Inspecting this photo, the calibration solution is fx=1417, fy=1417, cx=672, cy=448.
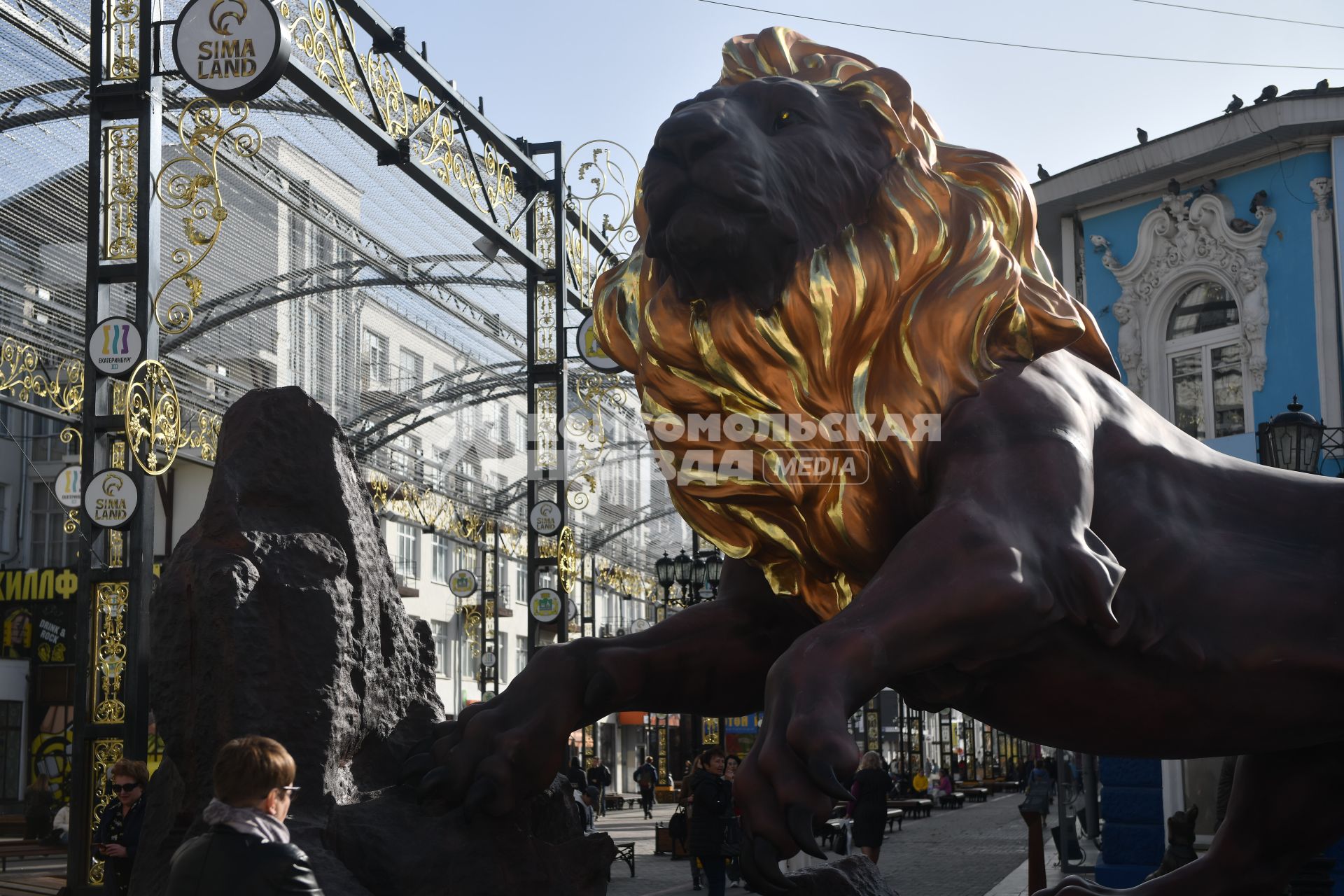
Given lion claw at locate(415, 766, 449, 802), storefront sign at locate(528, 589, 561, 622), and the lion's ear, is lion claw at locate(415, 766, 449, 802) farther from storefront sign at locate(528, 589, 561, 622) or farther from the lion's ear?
storefront sign at locate(528, 589, 561, 622)

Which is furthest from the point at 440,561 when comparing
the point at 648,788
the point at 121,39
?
the point at 121,39

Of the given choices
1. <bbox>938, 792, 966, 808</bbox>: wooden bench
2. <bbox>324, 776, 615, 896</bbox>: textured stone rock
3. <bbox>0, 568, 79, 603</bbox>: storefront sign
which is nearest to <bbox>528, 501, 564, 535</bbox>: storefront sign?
<bbox>0, 568, 79, 603</bbox>: storefront sign

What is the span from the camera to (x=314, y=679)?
99.1 inches

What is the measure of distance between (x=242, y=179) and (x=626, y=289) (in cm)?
1282

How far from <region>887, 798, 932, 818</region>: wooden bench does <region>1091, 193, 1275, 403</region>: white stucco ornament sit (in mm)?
14507

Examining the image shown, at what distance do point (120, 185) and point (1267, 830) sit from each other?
8559mm

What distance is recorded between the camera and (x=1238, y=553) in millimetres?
1989

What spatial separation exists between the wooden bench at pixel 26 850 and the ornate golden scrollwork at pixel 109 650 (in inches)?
202

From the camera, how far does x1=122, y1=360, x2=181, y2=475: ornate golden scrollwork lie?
29.4ft

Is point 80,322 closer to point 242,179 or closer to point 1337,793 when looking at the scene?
point 242,179

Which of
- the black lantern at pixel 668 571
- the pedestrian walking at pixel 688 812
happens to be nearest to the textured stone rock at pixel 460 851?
the pedestrian walking at pixel 688 812

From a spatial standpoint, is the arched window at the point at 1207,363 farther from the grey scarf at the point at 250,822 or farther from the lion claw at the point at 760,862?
the lion claw at the point at 760,862

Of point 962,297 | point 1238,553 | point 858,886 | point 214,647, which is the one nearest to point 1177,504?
point 1238,553

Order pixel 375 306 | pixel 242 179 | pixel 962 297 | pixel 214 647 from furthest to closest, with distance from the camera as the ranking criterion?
pixel 375 306
pixel 242 179
pixel 214 647
pixel 962 297
